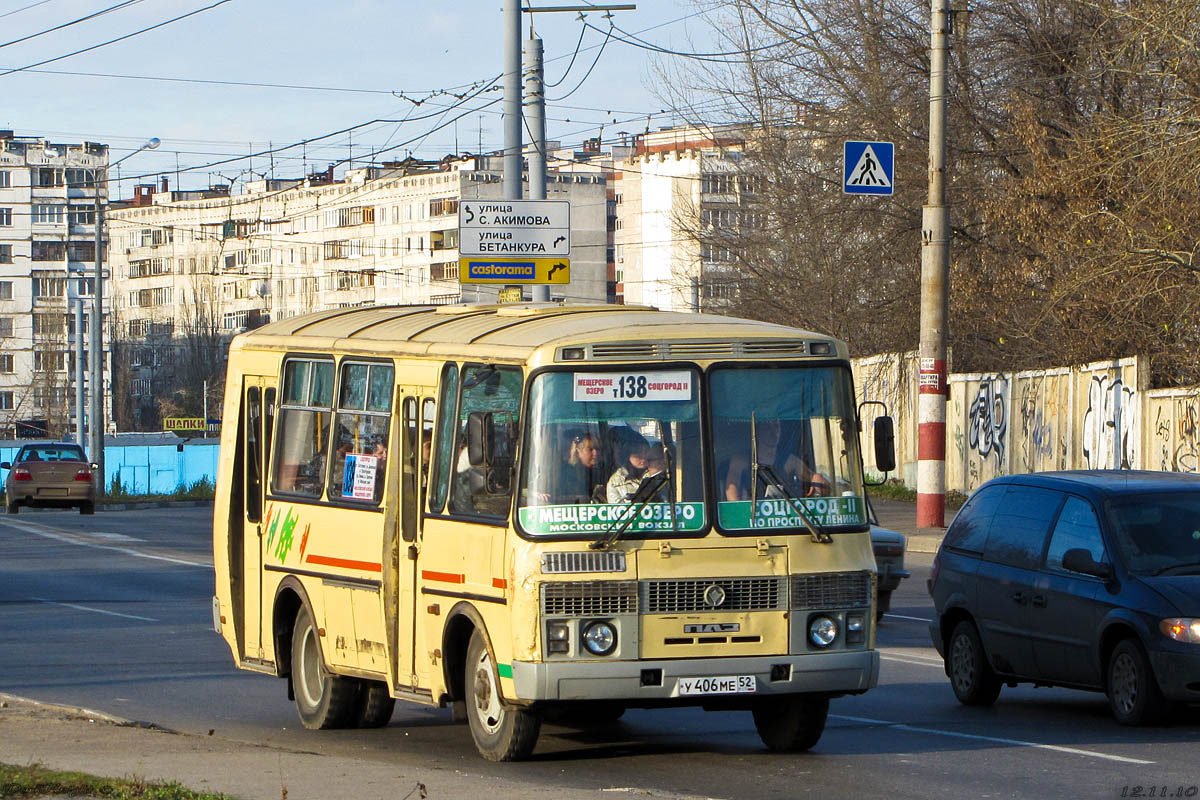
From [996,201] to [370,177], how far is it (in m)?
93.4

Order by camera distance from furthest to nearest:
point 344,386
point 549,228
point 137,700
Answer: point 549,228 < point 137,700 < point 344,386

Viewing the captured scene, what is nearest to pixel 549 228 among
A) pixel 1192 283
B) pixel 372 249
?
pixel 1192 283

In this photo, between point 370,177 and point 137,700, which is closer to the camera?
point 137,700

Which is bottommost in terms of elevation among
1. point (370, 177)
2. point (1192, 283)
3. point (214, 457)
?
point (214, 457)

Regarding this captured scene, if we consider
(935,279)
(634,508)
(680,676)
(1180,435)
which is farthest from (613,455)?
(1180,435)

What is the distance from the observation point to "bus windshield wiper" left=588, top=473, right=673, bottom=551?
914 centimetres

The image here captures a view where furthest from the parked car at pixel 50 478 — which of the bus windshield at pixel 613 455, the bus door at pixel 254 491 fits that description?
the bus windshield at pixel 613 455

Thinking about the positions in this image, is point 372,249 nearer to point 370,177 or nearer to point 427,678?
point 370,177

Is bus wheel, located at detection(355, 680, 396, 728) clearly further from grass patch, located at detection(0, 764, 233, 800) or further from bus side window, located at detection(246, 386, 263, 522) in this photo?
grass patch, located at detection(0, 764, 233, 800)

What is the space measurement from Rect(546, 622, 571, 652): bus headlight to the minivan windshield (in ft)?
12.2

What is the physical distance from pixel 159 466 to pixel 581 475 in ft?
202

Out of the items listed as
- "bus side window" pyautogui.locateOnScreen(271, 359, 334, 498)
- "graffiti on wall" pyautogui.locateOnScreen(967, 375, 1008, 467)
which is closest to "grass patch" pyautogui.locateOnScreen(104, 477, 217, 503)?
"graffiti on wall" pyautogui.locateOnScreen(967, 375, 1008, 467)

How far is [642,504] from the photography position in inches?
364

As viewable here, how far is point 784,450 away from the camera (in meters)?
9.62
